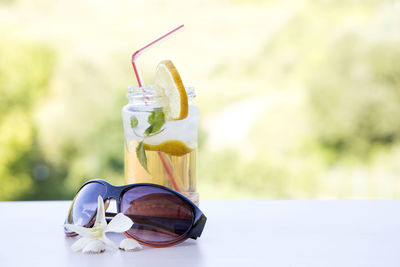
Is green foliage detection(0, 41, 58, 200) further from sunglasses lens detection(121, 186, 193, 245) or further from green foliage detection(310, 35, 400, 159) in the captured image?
sunglasses lens detection(121, 186, 193, 245)

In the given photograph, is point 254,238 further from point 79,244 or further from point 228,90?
point 228,90

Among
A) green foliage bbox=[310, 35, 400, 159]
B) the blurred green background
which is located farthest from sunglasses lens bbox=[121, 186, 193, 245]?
green foliage bbox=[310, 35, 400, 159]

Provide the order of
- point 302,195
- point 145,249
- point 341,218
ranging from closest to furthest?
point 145,249, point 341,218, point 302,195

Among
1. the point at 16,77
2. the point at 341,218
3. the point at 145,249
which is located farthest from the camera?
the point at 16,77

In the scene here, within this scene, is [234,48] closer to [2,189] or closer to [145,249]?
[2,189]

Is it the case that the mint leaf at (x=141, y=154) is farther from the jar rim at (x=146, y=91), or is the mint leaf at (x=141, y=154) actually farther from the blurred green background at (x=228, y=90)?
the blurred green background at (x=228, y=90)

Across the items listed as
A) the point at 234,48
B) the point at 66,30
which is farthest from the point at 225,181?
the point at 66,30

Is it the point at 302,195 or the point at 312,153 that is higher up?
the point at 312,153

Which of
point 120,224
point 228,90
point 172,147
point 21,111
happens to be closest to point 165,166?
point 172,147
